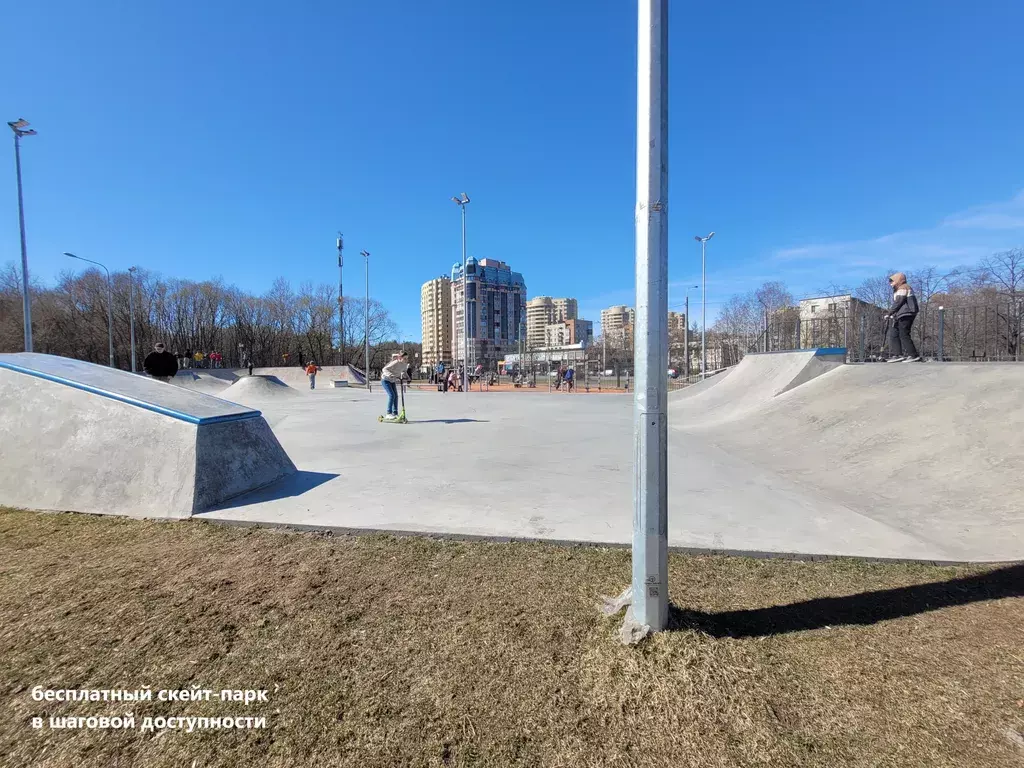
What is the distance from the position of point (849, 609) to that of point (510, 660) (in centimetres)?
211

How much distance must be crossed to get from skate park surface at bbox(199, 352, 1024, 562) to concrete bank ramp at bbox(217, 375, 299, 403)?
36.8 ft

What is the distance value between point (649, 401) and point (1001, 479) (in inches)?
216

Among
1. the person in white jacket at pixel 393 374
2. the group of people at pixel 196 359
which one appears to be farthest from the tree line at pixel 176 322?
the person in white jacket at pixel 393 374

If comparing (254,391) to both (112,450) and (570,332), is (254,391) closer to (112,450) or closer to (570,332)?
(112,450)

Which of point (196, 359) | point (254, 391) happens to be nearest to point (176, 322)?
point (196, 359)

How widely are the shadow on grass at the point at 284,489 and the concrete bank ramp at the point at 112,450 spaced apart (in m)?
0.10

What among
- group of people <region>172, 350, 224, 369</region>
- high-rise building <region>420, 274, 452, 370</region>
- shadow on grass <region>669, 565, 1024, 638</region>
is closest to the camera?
shadow on grass <region>669, 565, 1024, 638</region>

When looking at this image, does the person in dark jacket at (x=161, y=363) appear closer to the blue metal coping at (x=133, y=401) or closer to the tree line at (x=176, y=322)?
the blue metal coping at (x=133, y=401)

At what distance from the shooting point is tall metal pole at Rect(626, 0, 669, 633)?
2217 millimetres

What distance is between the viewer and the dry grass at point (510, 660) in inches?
67.5

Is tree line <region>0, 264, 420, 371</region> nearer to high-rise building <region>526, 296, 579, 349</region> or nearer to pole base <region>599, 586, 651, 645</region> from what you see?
pole base <region>599, 586, 651, 645</region>

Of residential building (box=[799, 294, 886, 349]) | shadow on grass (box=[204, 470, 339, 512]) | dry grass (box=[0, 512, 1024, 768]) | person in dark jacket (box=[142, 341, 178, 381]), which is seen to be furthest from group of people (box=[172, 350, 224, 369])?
residential building (box=[799, 294, 886, 349])

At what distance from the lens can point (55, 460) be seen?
468 centimetres

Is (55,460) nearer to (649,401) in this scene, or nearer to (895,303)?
(649,401)
